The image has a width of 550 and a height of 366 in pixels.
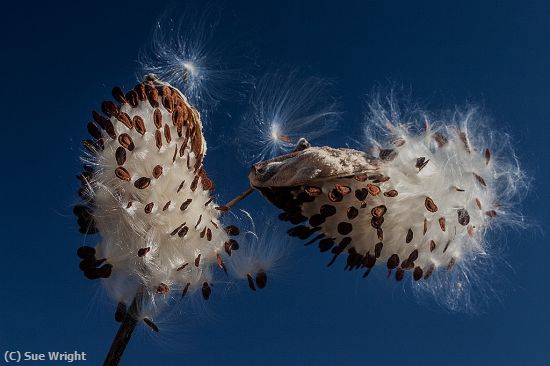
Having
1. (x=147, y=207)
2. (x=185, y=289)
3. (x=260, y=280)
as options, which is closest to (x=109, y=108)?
(x=147, y=207)

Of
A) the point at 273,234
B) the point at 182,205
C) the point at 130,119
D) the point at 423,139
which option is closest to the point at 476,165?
the point at 423,139

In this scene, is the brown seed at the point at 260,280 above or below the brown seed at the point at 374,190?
below

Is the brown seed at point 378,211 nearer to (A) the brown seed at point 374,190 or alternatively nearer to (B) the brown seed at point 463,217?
(A) the brown seed at point 374,190

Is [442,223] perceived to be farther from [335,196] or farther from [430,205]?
[335,196]

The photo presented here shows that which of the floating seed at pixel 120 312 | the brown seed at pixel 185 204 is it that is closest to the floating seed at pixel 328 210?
the brown seed at pixel 185 204

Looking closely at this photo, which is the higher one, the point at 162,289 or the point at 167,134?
the point at 167,134

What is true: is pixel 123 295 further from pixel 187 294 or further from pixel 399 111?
pixel 399 111

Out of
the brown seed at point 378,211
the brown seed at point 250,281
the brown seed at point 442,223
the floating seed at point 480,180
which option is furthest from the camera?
the brown seed at point 250,281

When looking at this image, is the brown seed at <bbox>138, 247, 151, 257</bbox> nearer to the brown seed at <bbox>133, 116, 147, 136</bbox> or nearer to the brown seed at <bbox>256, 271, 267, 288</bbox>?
the brown seed at <bbox>133, 116, 147, 136</bbox>
